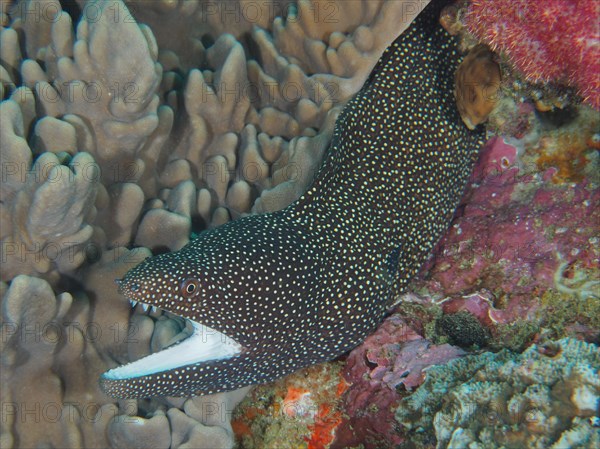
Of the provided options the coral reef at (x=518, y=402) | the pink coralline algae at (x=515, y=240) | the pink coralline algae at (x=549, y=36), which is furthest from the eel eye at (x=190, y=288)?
the pink coralline algae at (x=549, y=36)

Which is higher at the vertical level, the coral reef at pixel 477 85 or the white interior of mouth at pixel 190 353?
the coral reef at pixel 477 85

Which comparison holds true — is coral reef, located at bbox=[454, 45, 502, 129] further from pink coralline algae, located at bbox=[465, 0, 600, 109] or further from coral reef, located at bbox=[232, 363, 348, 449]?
coral reef, located at bbox=[232, 363, 348, 449]

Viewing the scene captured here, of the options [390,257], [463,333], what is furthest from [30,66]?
[463,333]

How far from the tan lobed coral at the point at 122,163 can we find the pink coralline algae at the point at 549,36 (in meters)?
0.87

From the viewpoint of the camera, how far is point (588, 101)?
2.66 meters

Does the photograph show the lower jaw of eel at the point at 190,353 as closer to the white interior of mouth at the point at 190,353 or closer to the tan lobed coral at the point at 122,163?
the white interior of mouth at the point at 190,353

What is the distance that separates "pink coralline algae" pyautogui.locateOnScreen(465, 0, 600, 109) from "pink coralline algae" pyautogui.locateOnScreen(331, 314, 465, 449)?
189 cm

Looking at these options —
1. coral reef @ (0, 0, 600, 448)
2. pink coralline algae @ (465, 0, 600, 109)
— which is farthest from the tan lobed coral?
pink coralline algae @ (465, 0, 600, 109)

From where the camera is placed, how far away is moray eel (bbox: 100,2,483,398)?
277 cm

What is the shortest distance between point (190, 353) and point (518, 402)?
1839mm

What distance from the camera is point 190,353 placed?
2.83 m

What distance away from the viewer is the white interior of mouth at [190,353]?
110 inches

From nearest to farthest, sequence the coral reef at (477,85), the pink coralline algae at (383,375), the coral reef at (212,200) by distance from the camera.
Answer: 1. the coral reef at (212,200)
2. the pink coralline algae at (383,375)
3. the coral reef at (477,85)

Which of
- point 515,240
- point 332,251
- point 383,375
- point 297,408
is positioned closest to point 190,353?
point 332,251
